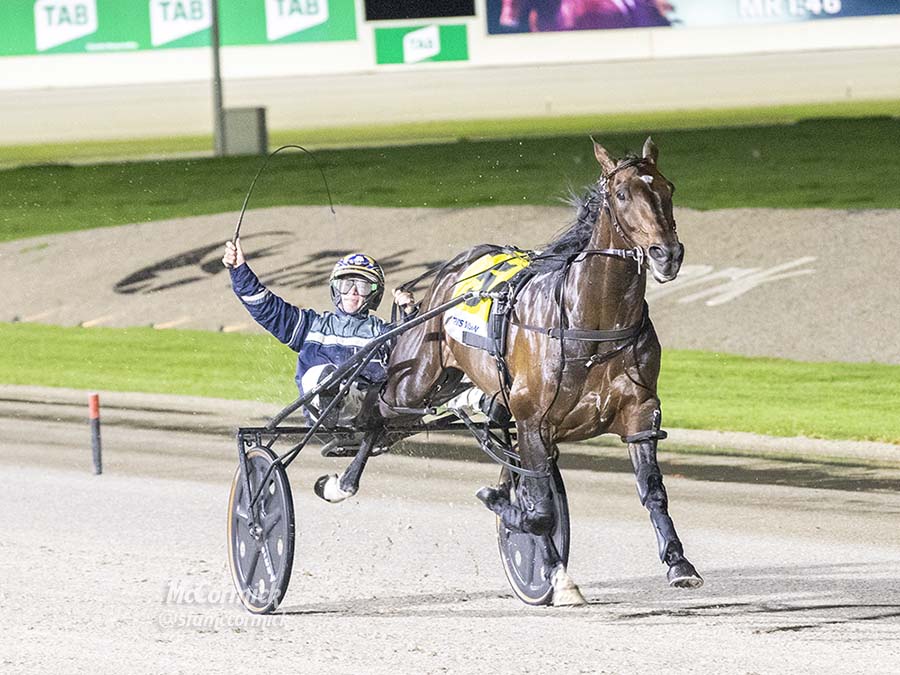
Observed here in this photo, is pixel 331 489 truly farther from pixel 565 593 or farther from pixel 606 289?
pixel 606 289

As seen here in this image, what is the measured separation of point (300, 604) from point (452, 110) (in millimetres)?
38714

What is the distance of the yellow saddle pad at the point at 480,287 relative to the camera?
7.81 meters

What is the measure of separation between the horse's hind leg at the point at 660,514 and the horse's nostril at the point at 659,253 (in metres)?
0.87

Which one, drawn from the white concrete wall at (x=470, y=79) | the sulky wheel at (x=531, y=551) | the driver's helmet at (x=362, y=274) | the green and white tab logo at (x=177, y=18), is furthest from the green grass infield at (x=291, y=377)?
the green and white tab logo at (x=177, y=18)

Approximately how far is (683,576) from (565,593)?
0.73 m

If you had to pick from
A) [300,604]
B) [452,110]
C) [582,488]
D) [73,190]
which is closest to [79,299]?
[73,190]

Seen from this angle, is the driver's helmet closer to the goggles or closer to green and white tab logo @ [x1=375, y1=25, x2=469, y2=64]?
the goggles

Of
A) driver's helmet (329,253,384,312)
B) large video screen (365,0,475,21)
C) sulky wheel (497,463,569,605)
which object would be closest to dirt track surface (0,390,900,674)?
sulky wheel (497,463,569,605)

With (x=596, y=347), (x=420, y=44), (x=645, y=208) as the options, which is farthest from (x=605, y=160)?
(x=420, y=44)

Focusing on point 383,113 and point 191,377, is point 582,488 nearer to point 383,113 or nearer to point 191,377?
point 191,377

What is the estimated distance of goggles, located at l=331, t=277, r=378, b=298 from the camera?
8539 millimetres

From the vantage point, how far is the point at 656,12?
158 feet

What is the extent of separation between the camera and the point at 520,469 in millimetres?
7305

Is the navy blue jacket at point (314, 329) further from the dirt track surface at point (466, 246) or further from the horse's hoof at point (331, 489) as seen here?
the dirt track surface at point (466, 246)
